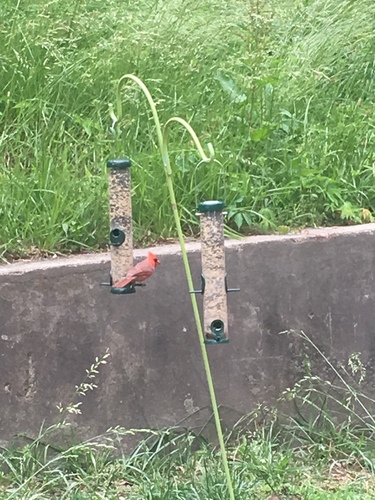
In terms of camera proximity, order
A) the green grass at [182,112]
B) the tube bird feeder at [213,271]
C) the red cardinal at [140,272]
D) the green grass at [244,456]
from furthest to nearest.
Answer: the green grass at [182,112]
the green grass at [244,456]
the red cardinal at [140,272]
the tube bird feeder at [213,271]

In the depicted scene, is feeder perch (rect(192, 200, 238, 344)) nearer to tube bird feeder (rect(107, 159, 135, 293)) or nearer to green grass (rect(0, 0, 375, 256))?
tube bird feeder (rect(107, 159, 135, 293))

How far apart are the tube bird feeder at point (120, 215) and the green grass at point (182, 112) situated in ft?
2.93

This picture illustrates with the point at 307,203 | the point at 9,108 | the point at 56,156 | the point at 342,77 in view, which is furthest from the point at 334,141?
the point at 9,108

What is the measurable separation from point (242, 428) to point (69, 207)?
53.1 inches

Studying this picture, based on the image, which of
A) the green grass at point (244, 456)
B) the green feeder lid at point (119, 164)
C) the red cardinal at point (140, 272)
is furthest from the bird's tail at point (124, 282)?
the green grass at point (244, 456)

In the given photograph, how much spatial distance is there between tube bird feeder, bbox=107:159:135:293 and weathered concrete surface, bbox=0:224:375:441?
2.16ft

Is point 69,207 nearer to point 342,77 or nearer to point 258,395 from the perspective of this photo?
point 258,395

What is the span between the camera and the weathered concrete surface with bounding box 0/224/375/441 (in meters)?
3.71

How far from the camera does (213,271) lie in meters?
2.88

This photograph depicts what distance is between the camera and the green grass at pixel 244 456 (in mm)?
3504

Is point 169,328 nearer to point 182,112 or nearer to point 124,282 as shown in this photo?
point 124,282

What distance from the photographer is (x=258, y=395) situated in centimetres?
400

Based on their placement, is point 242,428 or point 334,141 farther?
point 334,141

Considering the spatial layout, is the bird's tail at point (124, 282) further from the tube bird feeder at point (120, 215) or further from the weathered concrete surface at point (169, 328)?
the weathered concrete surface at point (169, 328)
